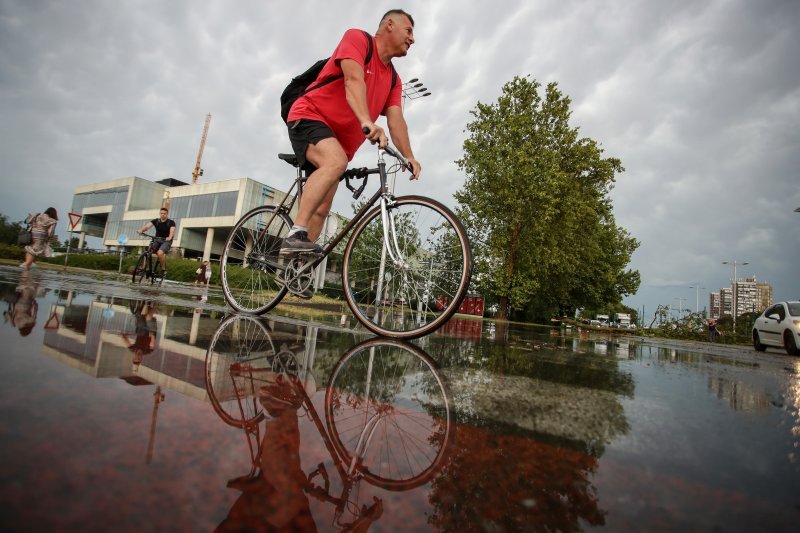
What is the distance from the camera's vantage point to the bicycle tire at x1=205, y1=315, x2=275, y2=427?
1.00 metres

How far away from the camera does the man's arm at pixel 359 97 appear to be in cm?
288

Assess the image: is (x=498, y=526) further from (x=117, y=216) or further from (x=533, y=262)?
(x=117, y=216)

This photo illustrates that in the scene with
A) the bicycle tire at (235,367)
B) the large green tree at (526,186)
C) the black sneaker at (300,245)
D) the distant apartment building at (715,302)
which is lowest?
the bicycle tire at (235,367)

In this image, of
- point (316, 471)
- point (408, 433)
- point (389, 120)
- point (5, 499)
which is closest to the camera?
point (5, 499)

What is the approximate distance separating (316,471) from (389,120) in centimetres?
350

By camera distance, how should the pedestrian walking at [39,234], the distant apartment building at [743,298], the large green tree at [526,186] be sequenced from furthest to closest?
1. the distant apartment building at [743,298]
2. the large green tree at [526,186]
3. the pedestrian walking at [39,234]

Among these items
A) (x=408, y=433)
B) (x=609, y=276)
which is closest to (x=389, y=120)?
(x=408, y=433)

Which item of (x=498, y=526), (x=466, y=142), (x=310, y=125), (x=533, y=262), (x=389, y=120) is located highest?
(x=466, y=142)

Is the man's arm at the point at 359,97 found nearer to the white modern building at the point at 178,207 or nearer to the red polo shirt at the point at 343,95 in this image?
the red polo shirt at the point at 343,95

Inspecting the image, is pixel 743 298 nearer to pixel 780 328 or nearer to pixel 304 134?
pixel 780 328

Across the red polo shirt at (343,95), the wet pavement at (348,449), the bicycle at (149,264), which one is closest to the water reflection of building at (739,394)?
the wet pavement at (348,449)

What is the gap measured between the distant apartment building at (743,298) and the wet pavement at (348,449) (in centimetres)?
13667

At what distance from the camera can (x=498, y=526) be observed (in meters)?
0.61

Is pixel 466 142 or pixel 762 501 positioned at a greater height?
pixel 466 142
